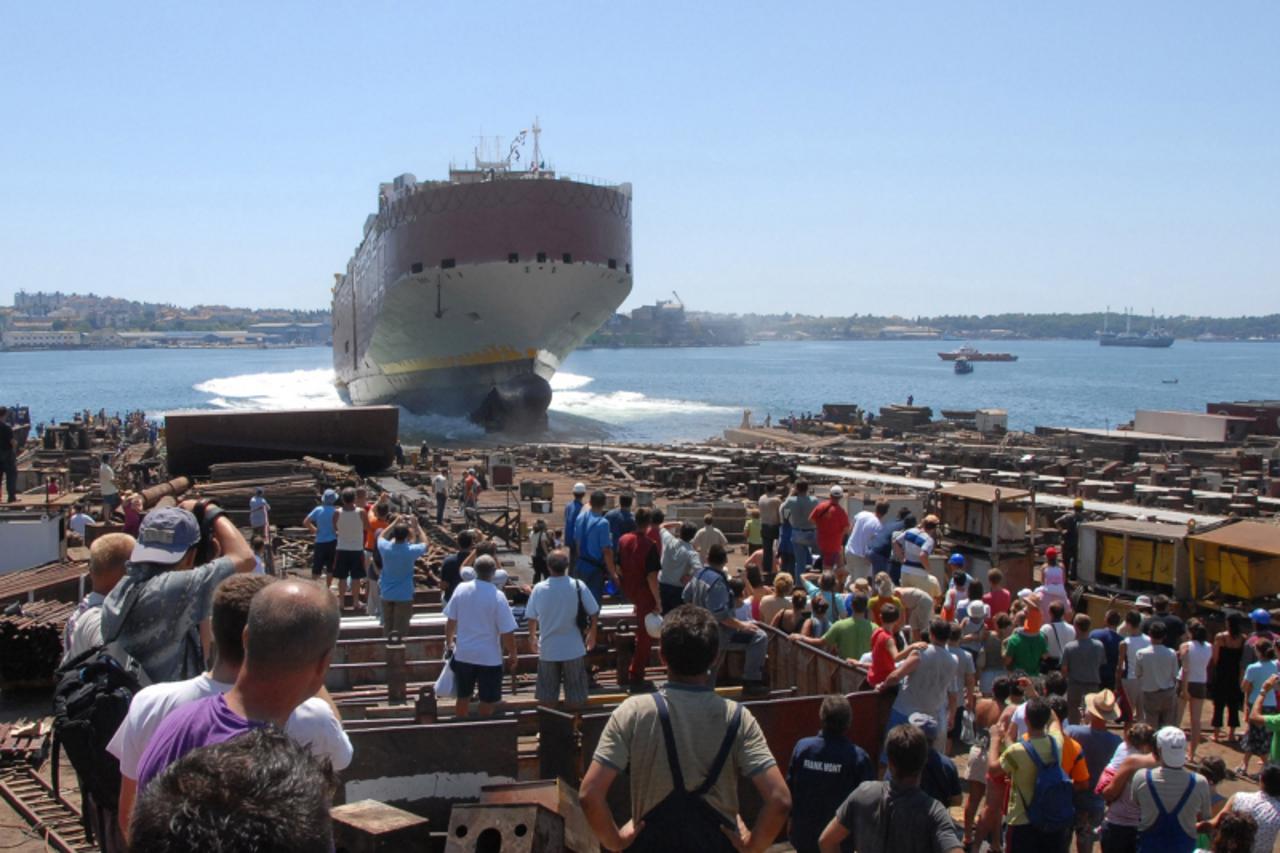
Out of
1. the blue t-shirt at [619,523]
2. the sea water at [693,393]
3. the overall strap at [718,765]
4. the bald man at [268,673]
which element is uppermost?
the bald man at [268,673]

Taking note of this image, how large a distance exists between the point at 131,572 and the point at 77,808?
11.3 feet

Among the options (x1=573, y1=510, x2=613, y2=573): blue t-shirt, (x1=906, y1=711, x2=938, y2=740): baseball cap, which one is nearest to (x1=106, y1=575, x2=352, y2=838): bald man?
(x1=906, y1=711, x2=938, y2=740): baseball cap

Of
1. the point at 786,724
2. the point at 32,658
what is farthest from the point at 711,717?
the point at 32,658

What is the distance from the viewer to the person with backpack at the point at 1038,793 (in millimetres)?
5648

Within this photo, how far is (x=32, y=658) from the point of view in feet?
30.6

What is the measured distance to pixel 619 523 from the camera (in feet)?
30.8

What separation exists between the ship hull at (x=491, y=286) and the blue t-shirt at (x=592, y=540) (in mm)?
41476

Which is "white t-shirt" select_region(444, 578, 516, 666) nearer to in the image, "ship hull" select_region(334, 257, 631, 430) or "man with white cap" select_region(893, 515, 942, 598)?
"man with white cap" select_region(893, 515, 942, 598)

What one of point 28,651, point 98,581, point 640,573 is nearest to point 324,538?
point 28,651

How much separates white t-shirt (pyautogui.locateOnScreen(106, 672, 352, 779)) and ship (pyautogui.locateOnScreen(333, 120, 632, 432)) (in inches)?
1856

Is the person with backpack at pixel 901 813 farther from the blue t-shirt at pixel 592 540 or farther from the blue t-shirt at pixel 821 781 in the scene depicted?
the blue t-shirt at pixel 592 540

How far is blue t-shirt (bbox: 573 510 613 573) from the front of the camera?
909cm

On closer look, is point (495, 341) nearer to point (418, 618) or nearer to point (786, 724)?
point (418, 618)

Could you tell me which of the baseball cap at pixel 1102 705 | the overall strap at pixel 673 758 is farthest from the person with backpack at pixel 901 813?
the baseball cap at pixel 1102 705
